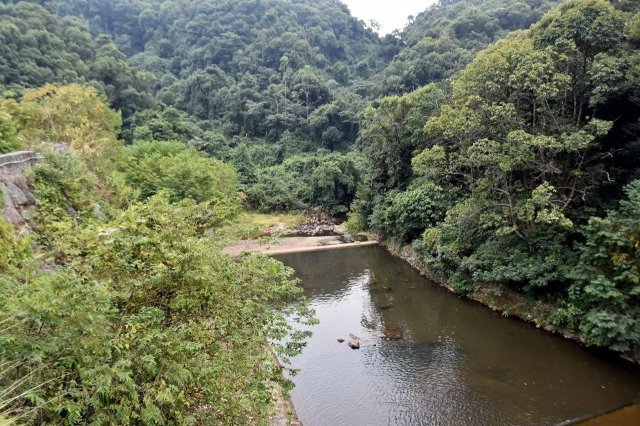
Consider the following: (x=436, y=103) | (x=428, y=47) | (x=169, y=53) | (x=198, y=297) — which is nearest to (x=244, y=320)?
(x=198, y=297)

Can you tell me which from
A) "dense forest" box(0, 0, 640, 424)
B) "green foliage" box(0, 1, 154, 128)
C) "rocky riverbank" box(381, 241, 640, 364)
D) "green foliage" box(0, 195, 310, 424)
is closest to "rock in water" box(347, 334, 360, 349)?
"dense forest" box(0, 0, 640, 424)

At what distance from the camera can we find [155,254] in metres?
6.48

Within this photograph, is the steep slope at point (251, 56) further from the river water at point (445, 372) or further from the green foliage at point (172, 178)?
the river water at point (445, 372)

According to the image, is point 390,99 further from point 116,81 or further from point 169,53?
point 169,53

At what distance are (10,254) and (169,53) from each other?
9583 centimetres

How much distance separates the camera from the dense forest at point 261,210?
502cm

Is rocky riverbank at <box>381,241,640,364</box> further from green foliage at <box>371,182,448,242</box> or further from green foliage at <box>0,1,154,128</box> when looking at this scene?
green foliage at <box>0,1,154,128</box>

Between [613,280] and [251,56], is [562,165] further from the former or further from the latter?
[251,56]

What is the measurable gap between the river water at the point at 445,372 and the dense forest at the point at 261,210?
4.56 ft

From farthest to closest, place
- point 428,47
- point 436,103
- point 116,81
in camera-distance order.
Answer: point 428,47, point 116,81, point 436,103

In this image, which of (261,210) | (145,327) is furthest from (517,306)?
(261,210)

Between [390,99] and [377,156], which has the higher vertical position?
[390,99]

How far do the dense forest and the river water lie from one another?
4.56 ft

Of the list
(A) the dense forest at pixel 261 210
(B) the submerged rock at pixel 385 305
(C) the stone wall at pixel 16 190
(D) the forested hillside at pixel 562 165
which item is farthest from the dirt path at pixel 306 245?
(C) the stone wall at pixel 16 190
